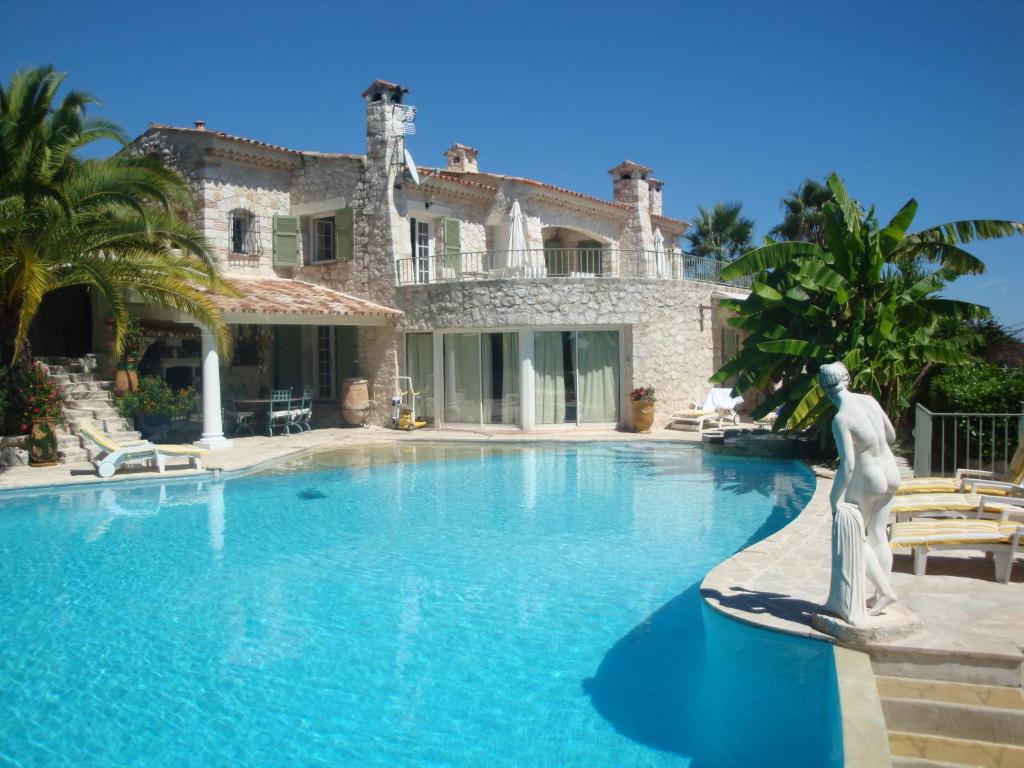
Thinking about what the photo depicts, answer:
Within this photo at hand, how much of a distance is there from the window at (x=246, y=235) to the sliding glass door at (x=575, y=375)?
27.7 feet

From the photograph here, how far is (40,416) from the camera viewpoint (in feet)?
49.8

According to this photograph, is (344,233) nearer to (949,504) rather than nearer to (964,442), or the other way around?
(964,442)

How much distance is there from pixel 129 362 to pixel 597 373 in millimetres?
11427

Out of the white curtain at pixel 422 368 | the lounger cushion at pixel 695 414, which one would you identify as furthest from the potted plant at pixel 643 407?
the white curtain at pixel 422 368

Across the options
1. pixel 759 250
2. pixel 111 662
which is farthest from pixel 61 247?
pixel 759 250

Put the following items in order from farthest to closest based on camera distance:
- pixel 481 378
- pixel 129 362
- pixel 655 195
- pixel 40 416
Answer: pixel 655 195
pixel 481 378
pixel 129 362
pixel 40 416

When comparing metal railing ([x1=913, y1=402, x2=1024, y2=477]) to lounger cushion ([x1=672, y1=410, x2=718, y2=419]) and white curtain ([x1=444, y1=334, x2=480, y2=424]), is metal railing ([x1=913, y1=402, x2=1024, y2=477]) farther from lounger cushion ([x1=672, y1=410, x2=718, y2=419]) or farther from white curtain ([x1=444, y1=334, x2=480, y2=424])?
white curtain ([x1=444, y1=334, x2=480, y2=424])

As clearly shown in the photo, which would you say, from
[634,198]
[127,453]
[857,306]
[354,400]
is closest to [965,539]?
[857,306]

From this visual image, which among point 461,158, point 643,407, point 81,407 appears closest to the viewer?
point 81,407

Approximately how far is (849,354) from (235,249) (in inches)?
650

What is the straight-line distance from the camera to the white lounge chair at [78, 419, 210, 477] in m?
14.1

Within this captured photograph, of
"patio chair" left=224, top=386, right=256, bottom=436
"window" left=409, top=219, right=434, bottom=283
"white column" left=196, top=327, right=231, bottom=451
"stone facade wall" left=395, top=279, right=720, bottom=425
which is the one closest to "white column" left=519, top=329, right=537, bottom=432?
"stone facade wall" left=395, top=279, right=720, bottom=425

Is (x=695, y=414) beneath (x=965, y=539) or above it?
above

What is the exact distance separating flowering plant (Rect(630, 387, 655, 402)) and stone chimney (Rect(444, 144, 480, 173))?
11.5 metres
